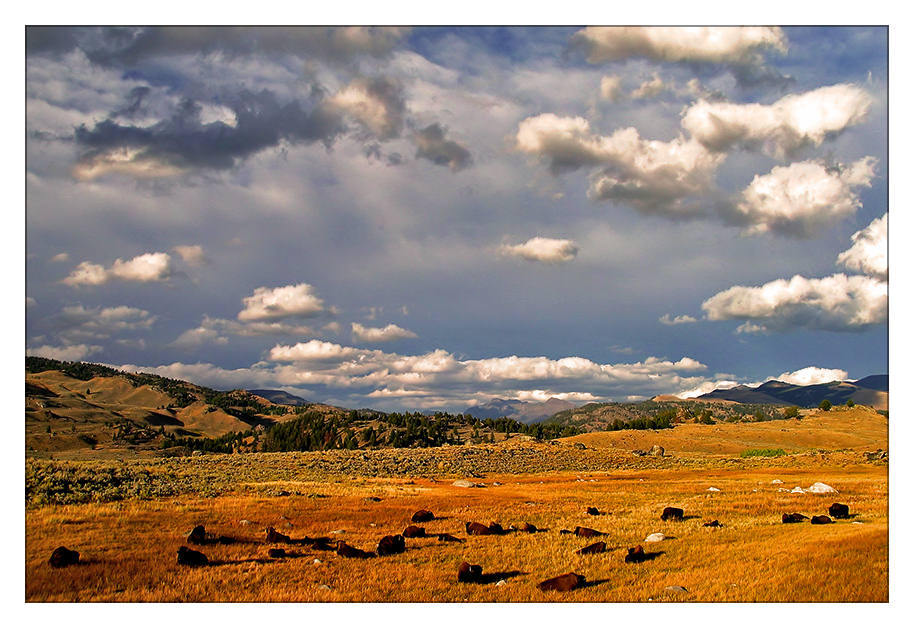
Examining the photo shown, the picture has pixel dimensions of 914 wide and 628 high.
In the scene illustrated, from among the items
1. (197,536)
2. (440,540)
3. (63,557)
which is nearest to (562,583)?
(440,540)

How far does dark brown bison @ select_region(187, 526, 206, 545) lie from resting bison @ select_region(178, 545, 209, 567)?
190 cm

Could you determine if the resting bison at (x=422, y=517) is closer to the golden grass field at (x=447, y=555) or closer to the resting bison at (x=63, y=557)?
the golden grass field at (x=447, y=555)

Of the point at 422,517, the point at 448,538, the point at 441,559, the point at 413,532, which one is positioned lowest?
the point at 422,517

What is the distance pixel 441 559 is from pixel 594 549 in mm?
5717

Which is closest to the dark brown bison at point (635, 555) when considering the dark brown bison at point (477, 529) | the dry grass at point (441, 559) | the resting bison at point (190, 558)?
the dry grass at point (441, 559)

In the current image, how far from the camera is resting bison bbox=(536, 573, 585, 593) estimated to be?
1728cm

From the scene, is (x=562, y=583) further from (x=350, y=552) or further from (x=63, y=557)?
(x=63, y=557)

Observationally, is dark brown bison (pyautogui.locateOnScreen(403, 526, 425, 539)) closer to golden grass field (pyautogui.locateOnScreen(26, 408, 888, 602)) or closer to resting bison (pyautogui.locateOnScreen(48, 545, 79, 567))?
golden grass field (pyautogui.locateOnScreen(26, 408, 888, 602))

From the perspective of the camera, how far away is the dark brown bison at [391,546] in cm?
2066

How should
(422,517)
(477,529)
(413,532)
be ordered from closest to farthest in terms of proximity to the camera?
1. (413,532)
2. (477,529)
3. (422,517)

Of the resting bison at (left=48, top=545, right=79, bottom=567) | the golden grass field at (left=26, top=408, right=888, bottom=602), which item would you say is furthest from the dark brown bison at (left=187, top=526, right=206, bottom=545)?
the resting bison at (left=48, top=545, right=79, bottom=567)

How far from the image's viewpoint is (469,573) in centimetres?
1822
